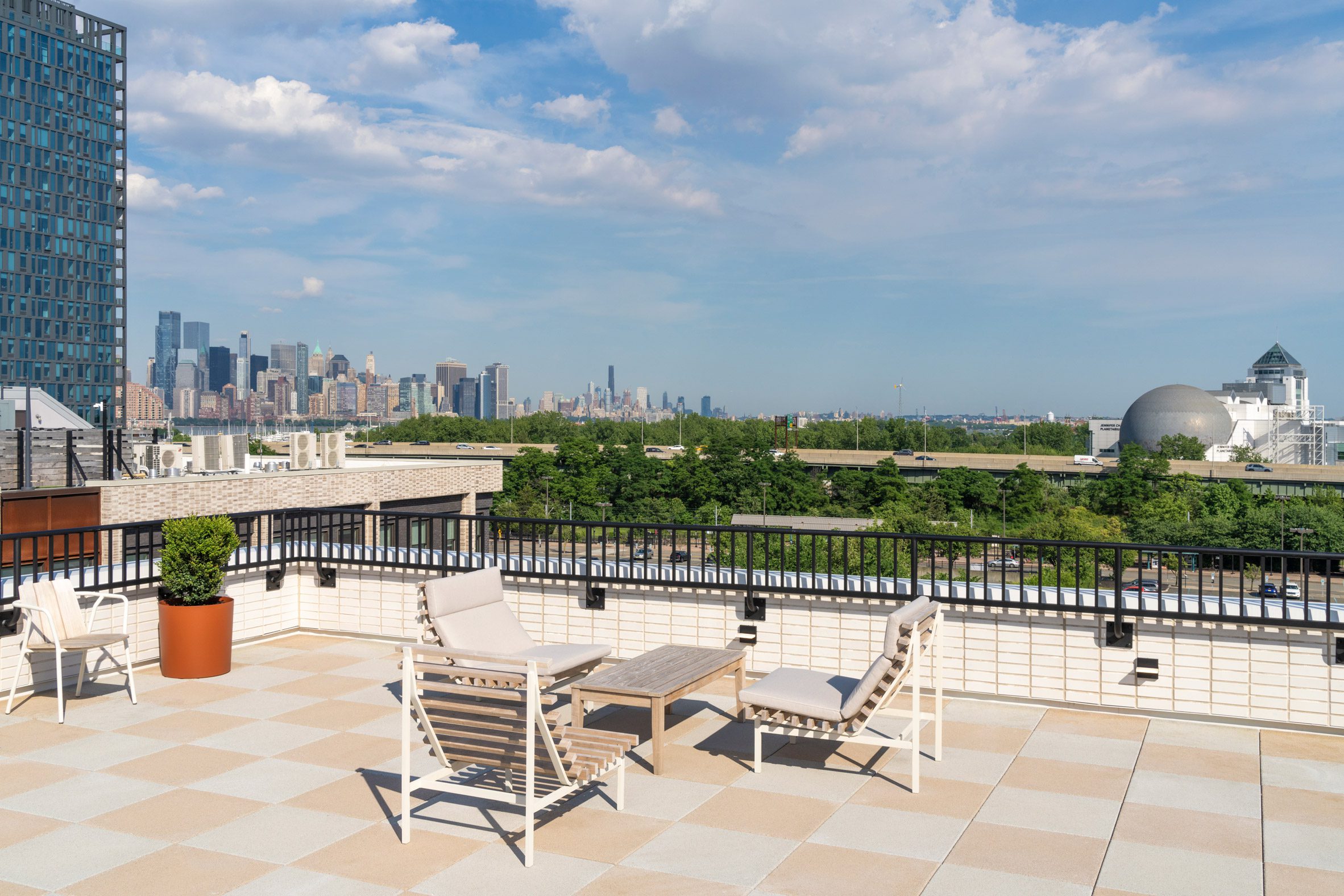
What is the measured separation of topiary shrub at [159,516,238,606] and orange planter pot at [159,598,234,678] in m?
0.10

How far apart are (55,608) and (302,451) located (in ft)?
65.4

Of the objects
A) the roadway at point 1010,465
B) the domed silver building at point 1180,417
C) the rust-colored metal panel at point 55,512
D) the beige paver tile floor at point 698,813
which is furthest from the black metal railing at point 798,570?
the domed silver building at point 1180,417

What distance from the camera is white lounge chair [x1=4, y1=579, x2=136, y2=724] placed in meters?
6.16

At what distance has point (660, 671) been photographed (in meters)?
5.83

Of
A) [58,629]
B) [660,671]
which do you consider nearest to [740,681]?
[660,671]

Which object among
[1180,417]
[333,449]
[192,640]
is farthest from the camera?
[1180,417]

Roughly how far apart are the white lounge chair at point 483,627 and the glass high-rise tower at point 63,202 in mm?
99632

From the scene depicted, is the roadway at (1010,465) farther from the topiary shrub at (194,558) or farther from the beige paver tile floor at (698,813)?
the beige paver tile floor at (698,813)

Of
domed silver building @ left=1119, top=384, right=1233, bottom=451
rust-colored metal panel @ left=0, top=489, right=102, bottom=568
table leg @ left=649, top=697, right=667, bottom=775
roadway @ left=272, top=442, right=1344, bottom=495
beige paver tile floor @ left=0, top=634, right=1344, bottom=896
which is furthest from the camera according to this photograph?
domed silver building @ left=1119, top=384, right=1233, bottom=451

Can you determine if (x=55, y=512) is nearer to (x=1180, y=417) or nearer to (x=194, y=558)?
(x=194, y=558)

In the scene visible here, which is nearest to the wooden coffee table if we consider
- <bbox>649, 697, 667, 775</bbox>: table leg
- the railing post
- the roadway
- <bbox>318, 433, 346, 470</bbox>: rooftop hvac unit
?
<bbox>649, 697, 667, 775</bbox>: table leg

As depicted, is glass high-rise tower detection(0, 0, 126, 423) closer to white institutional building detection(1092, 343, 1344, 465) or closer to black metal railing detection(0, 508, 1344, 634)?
black metal railing detection(0, 508, 1344, 634)

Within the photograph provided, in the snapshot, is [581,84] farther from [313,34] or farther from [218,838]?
[218,838]

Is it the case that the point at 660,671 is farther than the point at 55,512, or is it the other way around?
the point at 55,512
